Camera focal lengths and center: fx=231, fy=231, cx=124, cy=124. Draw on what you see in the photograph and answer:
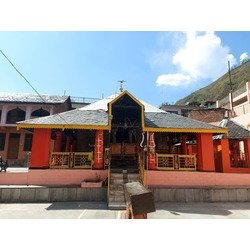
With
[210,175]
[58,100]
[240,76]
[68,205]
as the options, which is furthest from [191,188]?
[240,76]

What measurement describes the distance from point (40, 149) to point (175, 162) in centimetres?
793

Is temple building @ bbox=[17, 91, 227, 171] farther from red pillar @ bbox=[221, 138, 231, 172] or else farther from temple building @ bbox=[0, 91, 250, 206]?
red pillar @ bbox=[221, 138, 231, 172]

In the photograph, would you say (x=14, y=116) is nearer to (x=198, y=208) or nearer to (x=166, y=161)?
(x=166, y=161)

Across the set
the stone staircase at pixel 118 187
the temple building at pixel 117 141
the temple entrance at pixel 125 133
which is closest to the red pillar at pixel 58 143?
the temple building at pixel 117 141

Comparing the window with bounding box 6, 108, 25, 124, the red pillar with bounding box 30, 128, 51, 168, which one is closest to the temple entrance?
the red pillar with bounding box 30, 128, 51, 168

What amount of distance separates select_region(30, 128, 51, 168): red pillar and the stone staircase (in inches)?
154

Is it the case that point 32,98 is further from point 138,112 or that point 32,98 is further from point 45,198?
point 45,198

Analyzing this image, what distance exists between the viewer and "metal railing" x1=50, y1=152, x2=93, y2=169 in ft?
43.8

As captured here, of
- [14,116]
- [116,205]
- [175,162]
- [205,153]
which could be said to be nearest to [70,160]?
[116,205]

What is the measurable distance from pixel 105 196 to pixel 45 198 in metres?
2.94

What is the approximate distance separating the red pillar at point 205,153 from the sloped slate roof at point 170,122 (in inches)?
26.5

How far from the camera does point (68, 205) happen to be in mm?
10492

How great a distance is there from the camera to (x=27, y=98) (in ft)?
95.1

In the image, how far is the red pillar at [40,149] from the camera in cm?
1295
